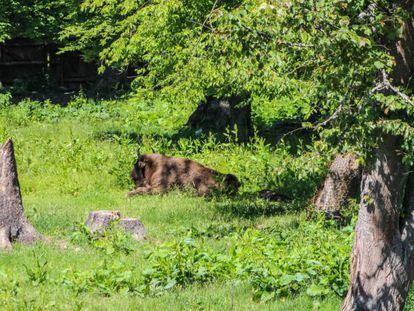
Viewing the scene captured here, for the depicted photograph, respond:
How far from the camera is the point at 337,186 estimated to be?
15172 millimetres

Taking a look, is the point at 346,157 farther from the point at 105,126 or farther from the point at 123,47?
the point at 105,126

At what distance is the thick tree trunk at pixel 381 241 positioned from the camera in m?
8.30

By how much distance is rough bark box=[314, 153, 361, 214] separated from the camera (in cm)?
1485

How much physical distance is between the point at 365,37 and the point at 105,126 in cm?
1946

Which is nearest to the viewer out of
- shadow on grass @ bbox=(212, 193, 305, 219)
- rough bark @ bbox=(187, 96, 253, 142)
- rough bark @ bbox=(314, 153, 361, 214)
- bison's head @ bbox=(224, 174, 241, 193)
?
rough bark @ bbox=(314, 153, 361, 214)

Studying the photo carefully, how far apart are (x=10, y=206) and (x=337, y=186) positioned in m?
5.41

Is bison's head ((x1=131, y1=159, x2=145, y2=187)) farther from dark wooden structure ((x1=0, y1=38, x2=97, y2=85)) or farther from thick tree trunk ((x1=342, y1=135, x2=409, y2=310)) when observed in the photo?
dark wooden structure ((x1=0, y1=38, x2=97, y2=85))

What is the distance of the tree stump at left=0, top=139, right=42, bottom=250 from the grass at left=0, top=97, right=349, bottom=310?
336 mm

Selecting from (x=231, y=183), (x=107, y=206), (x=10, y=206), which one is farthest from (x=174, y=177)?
(x=10, y=206)

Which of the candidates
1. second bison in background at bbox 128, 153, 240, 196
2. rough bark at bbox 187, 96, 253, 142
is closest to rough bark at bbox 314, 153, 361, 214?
second bison in background at bbox 128, 153, 240, 196

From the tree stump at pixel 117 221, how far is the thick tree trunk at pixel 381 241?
5.13m

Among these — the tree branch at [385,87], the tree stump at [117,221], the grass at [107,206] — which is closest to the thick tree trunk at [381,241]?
the grass at [107,206]

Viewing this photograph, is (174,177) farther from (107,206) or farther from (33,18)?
(33,18)

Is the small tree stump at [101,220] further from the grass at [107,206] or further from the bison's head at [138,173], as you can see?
the bison's head at [138,173]
